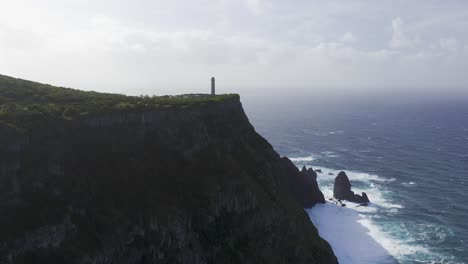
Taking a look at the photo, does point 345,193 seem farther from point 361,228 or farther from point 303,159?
point 303,159

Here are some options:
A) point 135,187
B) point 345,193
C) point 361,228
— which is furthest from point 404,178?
point 135,187

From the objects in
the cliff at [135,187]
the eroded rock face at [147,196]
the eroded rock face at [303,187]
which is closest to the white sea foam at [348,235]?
the eroded rock face at [303,187]

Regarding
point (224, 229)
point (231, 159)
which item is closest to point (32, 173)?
point (224, 229)

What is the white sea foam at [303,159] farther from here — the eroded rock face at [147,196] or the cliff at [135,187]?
the cliff at [135,187]

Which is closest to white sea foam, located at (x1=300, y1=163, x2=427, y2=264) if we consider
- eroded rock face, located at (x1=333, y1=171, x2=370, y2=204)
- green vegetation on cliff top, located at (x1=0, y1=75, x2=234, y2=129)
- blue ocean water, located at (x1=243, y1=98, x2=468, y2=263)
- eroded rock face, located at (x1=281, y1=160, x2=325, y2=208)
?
blue ocean water, located at (x1=243, y1=98, x2=468, y2=263)

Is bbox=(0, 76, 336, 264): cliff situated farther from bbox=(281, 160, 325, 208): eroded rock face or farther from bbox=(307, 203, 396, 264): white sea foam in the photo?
bbox=(281, 160, 325, 208): eroded rock face

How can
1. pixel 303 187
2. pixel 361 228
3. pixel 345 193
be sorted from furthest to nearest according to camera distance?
pixel 345 193 < pixel 303 187 < pixel 361 228
